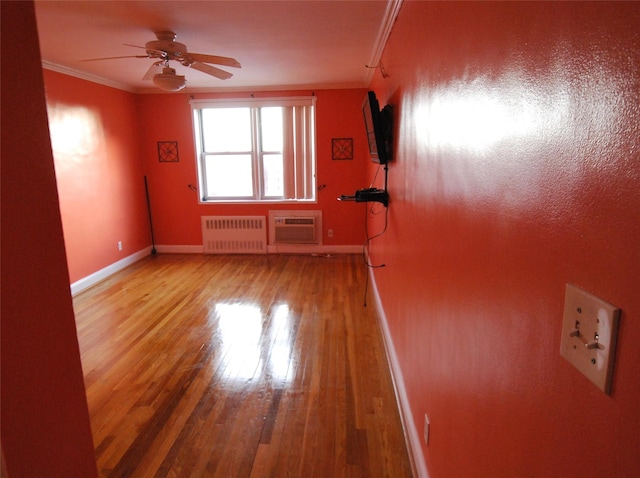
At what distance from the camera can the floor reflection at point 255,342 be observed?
266 cm

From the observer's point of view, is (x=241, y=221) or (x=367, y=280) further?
(x=241, y=221)

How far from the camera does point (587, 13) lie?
1.71 ft

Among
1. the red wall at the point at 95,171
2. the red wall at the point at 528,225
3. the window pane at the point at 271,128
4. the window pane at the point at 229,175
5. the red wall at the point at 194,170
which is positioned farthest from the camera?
the window pane at the point at 229,175

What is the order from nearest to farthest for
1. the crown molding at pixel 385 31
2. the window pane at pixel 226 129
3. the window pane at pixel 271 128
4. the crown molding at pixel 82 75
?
the crown molding at pixel 385 31 → the crown molding at pixel 82 75 → the window pane at pixel 271 128 → the window pane at pixel 226 129

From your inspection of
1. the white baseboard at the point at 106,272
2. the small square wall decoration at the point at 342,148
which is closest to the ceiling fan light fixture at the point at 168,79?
the white baseboard at the point at 106,272

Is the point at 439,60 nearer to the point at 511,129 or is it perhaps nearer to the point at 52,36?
the point at 511,129

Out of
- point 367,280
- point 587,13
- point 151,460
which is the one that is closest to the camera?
point 587,13

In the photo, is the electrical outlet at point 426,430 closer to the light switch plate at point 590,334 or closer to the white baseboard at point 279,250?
the light switch plate at point 590,334

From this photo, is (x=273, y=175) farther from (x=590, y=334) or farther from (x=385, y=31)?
(x=590, y=334)

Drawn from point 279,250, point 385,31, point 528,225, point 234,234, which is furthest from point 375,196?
point 234,234

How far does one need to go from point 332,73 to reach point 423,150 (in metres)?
3.45

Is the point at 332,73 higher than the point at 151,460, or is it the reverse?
the point at 332,73

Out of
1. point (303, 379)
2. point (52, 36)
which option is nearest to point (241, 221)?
point (52, 36)

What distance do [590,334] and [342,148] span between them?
17.3ft
